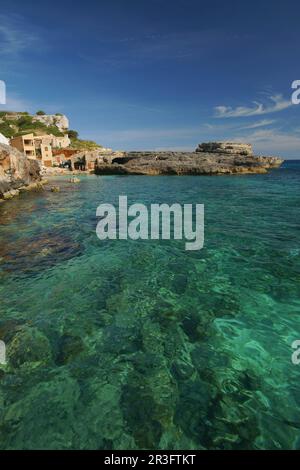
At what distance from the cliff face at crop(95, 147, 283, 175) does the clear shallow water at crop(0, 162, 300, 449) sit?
A: 5804 cm

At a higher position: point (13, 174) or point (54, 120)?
point (54, 120)

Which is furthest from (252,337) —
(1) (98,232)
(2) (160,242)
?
(1) (98,232)

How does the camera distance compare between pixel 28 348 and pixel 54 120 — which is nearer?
pixel 28 348

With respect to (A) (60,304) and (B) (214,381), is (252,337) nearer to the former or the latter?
(B) (214,381)

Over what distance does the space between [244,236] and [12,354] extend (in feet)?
39.1

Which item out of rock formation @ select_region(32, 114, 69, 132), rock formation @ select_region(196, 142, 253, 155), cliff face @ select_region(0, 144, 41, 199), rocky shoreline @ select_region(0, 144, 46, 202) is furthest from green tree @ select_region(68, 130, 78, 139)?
cliff face @ select_region(0, 144, 41, 199)

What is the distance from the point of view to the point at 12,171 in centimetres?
3002

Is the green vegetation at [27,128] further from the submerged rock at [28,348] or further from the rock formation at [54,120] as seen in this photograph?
the submerged rock at [28,348]

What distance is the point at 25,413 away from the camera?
430 cm

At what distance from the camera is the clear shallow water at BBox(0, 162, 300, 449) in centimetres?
405

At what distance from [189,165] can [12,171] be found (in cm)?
4735

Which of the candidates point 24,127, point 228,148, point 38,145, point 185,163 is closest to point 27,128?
point 24,127

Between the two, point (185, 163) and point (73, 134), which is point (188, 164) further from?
point (73, 134)

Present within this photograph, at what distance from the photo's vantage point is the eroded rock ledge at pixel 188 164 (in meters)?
66.5
